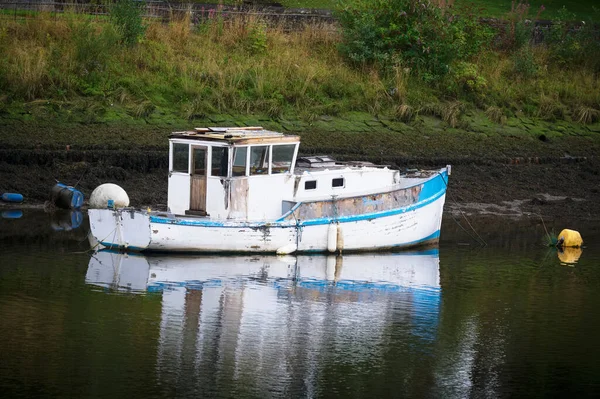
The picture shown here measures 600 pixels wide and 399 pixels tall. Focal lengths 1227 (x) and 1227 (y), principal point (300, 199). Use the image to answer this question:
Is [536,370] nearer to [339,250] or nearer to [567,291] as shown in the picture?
[567,291]

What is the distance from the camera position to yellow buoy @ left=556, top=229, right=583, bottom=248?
2366 centimetres

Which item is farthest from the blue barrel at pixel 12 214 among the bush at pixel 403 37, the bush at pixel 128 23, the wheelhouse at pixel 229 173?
the bush at pixel 403 37

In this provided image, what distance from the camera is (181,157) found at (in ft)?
69.7

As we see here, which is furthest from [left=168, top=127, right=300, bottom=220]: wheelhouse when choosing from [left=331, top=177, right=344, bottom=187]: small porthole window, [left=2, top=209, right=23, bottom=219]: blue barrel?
[left=2, top=209, right=23, bottom=219]: blue barrel

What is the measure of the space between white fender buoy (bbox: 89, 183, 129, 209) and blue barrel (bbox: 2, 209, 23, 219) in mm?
2140

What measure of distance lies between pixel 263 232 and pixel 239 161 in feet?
4.21

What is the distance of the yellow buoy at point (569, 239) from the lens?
931 inches

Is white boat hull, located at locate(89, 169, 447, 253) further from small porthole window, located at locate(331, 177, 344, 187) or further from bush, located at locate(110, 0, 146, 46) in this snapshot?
bush, located at locate(110, 0, 146, 46)

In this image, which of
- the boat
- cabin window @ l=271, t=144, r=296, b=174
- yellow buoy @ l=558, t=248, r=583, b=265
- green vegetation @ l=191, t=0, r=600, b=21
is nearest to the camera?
the boat

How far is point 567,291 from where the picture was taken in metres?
19.8

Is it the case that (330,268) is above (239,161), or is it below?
below

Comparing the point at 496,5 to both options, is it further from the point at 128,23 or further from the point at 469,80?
the point at 128,23

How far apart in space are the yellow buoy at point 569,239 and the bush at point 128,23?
13.8 m

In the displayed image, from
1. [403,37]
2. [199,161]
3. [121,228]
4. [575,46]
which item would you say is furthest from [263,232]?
[575,46]
